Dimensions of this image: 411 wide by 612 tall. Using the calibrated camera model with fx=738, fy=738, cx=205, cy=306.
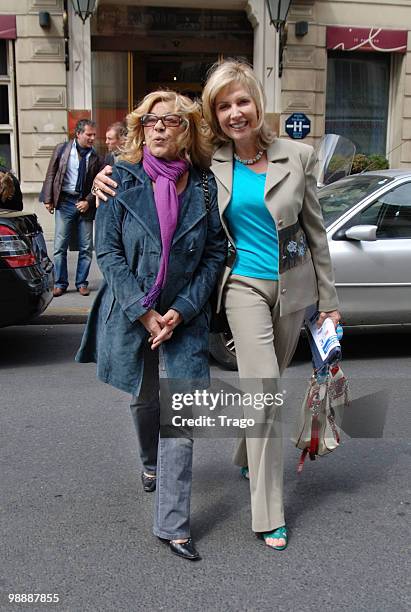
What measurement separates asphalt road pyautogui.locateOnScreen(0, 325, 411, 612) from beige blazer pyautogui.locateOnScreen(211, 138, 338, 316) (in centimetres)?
99

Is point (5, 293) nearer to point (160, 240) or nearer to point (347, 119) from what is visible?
point (160, 240)

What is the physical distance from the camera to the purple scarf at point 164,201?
286 centimetres

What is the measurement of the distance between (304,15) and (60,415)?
10208 mm

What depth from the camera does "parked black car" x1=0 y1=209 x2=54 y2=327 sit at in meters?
5.74

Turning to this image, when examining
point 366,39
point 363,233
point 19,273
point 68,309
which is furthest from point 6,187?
point 366,39

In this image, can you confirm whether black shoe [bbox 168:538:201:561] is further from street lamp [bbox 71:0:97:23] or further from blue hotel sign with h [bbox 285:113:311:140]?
blue hotel sign with h [bbox 285:113:311:140]

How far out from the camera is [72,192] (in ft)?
28.7

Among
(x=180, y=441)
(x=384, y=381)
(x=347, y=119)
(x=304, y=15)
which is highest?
(x=304, y=15)

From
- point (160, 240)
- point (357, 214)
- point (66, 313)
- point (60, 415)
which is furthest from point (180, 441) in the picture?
point (66, 313)

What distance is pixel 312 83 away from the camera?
13086mm

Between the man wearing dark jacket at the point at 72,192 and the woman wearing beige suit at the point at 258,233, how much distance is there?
576 centimetres

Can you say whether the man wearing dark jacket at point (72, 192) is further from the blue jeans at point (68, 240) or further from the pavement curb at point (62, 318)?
the pavement curb at point (62, 318)

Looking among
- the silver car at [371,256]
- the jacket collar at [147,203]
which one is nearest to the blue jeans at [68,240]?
the silver car at [371,256]

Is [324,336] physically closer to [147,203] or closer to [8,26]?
[147,203]
